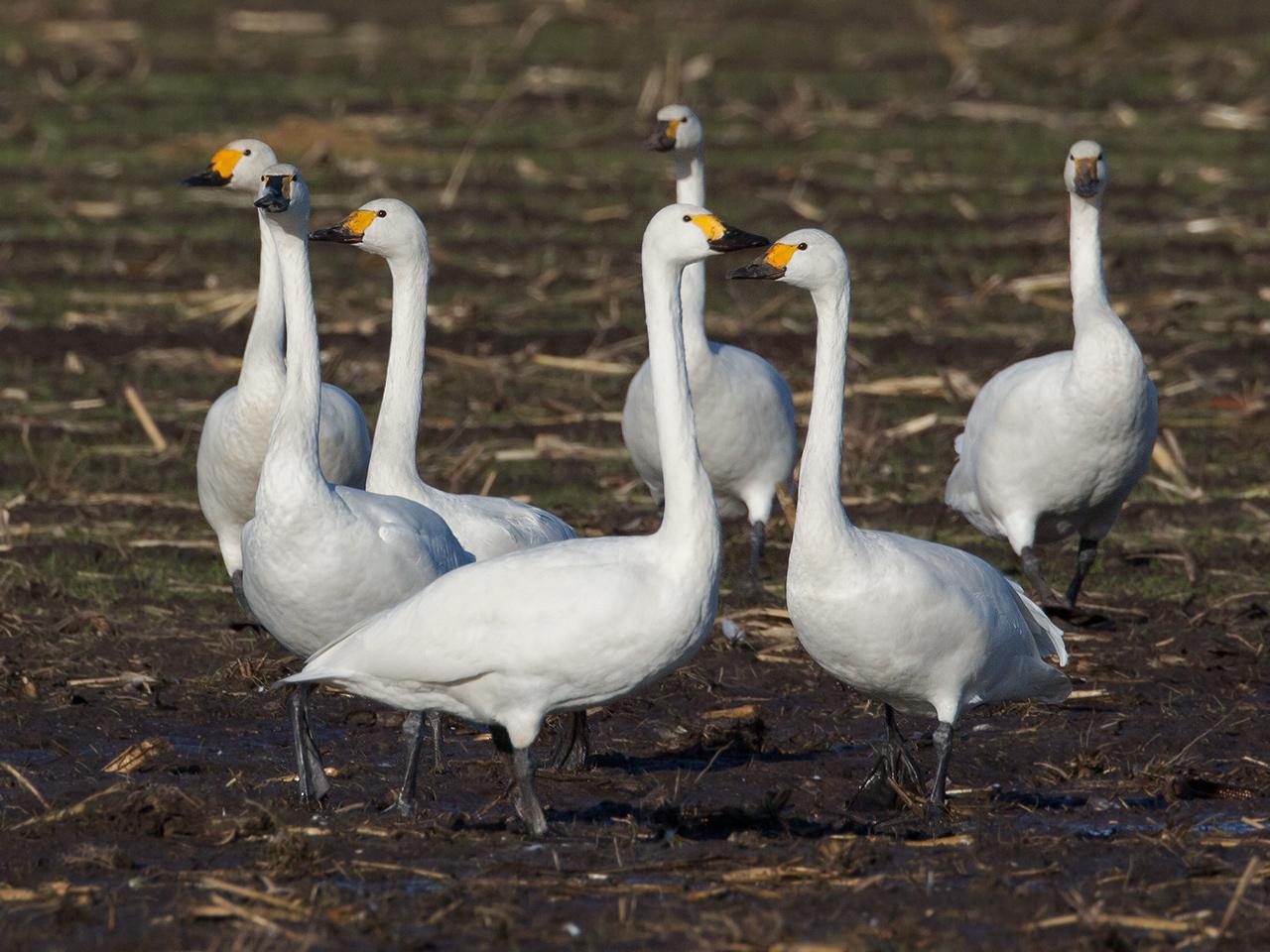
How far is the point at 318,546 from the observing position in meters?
6.75

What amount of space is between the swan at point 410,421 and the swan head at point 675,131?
2.29m

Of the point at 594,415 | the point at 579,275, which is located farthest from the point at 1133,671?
the point at 579,275

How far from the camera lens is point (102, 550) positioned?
9828mm

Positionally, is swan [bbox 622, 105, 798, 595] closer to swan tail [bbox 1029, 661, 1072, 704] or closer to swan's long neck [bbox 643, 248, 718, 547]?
swan tail [bbox 1029, 661, 1072, 704]

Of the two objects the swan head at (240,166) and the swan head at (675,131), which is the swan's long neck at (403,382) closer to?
the swan head at (240,166)

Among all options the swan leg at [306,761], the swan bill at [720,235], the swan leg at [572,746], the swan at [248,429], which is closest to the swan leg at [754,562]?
the swan at [248,429]

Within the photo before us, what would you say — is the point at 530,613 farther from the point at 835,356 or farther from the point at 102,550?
the point at 102,550

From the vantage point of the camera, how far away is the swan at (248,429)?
28.8 ft

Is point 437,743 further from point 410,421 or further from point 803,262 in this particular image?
point 803,262

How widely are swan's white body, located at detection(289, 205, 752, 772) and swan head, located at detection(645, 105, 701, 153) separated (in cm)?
398

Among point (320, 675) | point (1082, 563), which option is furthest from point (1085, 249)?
point (320, 675)

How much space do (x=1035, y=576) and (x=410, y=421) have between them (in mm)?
2969

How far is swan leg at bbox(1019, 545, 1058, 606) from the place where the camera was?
935cm

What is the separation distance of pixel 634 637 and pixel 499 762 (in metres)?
1.43
